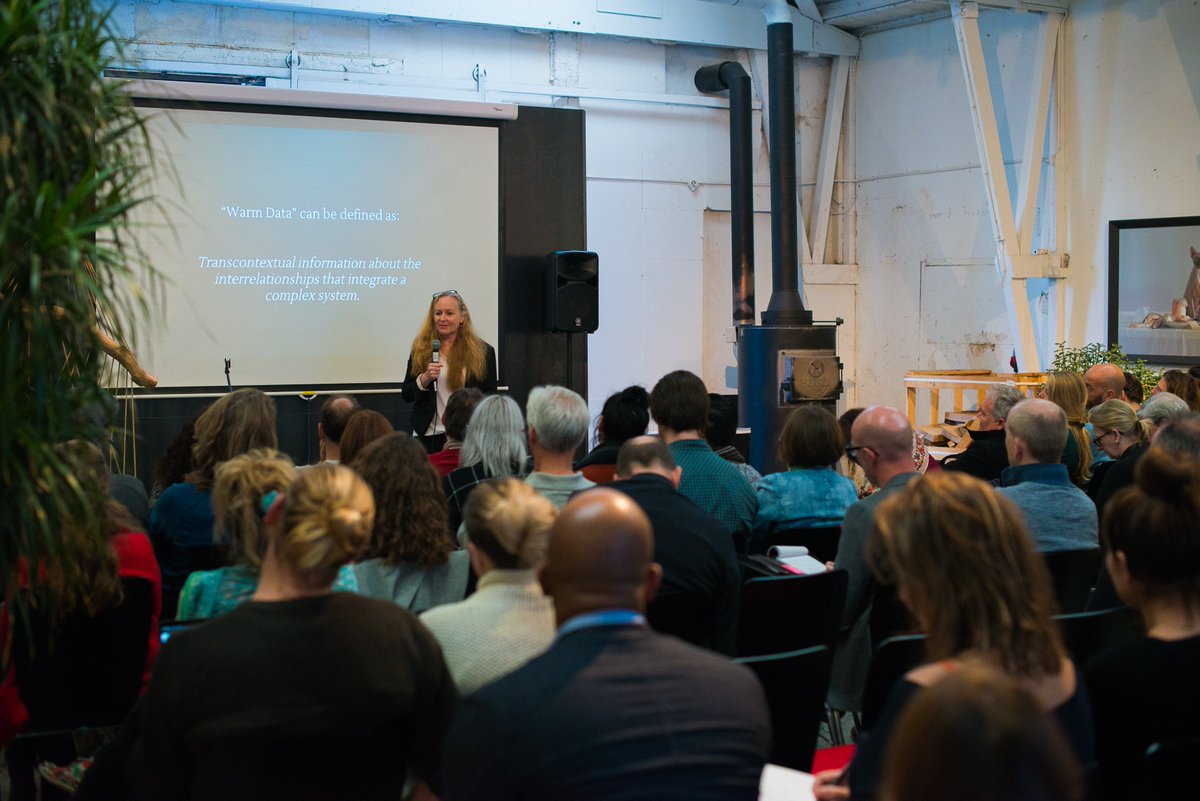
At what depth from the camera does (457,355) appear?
599 cm

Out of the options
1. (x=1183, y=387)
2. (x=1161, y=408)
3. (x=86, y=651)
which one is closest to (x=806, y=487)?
(x=1161, y=408)

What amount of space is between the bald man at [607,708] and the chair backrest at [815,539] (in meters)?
2.17

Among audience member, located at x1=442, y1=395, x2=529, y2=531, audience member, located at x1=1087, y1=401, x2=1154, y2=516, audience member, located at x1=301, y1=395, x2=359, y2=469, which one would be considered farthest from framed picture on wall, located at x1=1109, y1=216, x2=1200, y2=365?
audience member, located at x1=301, y1=395, x2=359, y2=469

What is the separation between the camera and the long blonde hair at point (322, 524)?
1849 mm

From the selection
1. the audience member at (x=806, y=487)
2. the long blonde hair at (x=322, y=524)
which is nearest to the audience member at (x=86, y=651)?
the long blonde hair at (x=322, y=524)

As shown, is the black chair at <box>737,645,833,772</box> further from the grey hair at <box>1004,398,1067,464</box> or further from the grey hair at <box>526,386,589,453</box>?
the grey hair at <box>1004,398,1067,464</box>

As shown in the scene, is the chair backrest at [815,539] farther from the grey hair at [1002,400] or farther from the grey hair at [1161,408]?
the grey hair at [1161,408]

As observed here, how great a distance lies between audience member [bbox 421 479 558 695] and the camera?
204cm

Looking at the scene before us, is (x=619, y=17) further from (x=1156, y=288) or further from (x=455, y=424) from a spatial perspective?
(x=455, y=424)

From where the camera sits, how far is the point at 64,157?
1.97m

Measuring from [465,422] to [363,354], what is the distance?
3863 millimetres

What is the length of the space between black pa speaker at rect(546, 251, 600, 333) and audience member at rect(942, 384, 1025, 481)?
3811mm

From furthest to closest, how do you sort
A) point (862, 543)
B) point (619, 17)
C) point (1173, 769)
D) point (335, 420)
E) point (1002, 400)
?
point (619, 17) < point (1002, 400) < point (335, 420) < point (862, 543) < point (1173, 769)

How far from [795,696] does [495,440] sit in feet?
5.02
